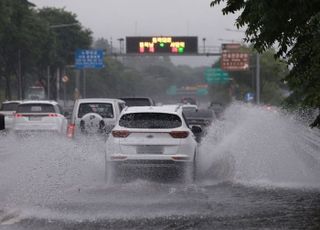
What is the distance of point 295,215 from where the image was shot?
443 inches

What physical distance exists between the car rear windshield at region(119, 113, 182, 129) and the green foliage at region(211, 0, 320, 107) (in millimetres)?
3494

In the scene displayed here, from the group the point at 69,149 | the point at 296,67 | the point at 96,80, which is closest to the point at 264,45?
the point at 296,67

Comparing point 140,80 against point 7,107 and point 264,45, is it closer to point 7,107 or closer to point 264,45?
point 7,107

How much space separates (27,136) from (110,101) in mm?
3065

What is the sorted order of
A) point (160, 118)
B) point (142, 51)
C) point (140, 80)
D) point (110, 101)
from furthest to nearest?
point (140, 80)
point (142, 51)
point (110, 101)
point (160, 118)

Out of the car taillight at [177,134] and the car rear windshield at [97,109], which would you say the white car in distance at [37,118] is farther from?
the car taillight at [177,134]

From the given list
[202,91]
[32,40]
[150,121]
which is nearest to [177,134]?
[150,121]

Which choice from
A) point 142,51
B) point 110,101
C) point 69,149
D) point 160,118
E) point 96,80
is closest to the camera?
point 160,118

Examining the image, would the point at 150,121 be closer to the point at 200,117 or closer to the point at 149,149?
the point at 149,149

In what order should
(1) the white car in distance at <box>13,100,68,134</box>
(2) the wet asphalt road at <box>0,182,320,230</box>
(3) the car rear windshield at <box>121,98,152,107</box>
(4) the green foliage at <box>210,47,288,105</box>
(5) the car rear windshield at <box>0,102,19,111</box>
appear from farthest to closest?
(4) the green foliage at <box>210,47,288,105</box>, (5) the car rear windshield at <box>0,102,19,111</box>, (3) the car rear windshield at <box>121,98,152,107</box>, (1) the white car in distance at <box>13,100,68,134</box>, (2) the wet asphalt road at <box>0,182,320,230</box>

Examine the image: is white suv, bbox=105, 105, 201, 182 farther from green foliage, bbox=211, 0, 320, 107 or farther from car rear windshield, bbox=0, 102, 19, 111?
car rear windshield, bbox=0, 102, 19, 111

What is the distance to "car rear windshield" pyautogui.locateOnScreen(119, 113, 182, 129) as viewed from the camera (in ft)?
51.2

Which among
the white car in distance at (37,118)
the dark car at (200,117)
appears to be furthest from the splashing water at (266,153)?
the white car in distance at (37,118)

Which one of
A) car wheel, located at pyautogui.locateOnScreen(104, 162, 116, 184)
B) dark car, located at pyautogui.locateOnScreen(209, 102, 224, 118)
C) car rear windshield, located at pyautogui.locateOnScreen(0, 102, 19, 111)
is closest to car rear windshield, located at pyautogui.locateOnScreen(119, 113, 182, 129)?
car wheel, located at pyautogui.locateOnScreen(104, 162, 116, 184)
